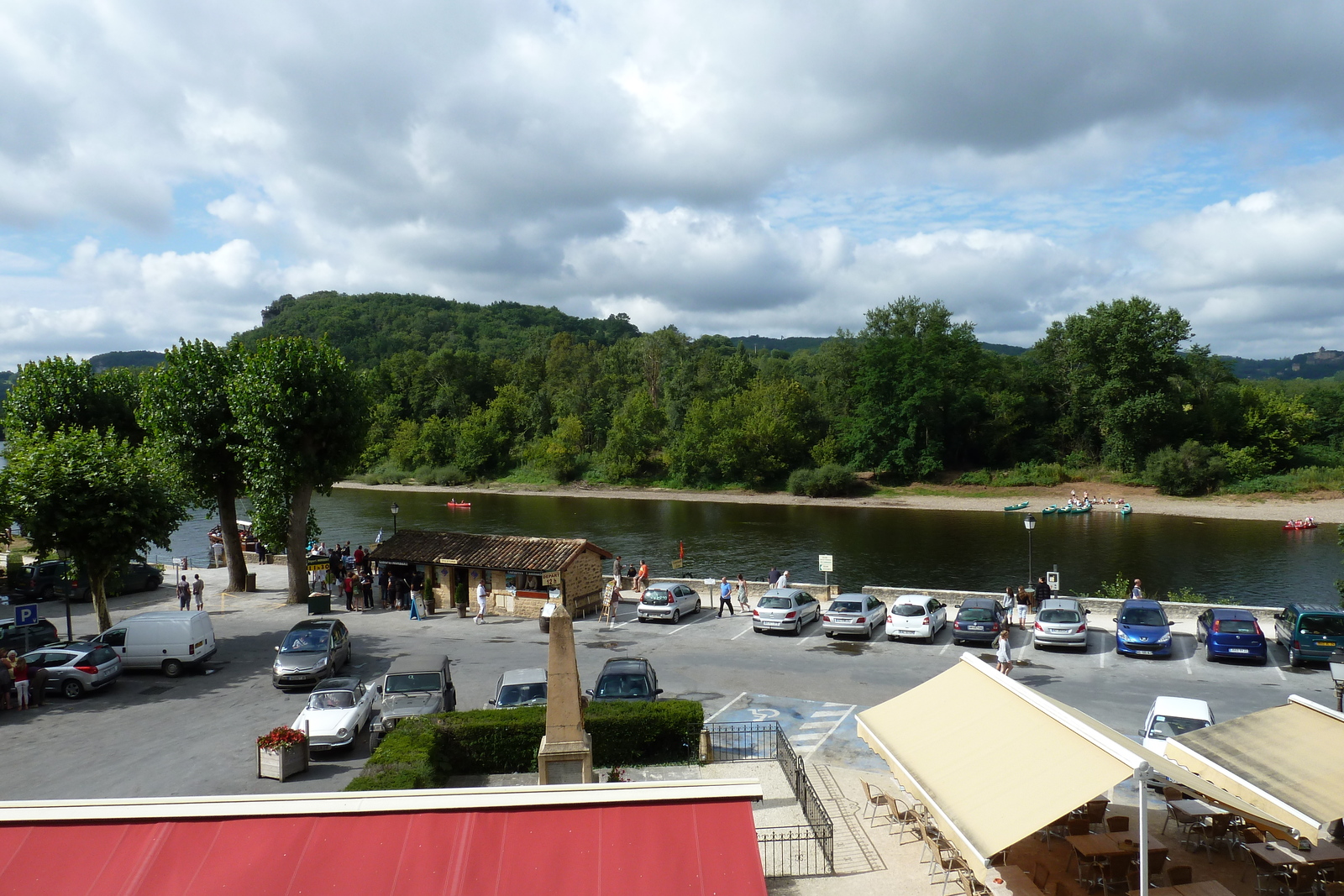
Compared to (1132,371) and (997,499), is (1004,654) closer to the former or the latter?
(997,499)

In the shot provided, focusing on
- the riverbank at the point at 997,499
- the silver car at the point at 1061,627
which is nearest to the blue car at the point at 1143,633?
the silver car at the point at 1061,627

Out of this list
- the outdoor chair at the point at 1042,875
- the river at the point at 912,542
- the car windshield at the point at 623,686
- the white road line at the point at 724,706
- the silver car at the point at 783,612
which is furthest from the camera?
the river at the point at 912,542

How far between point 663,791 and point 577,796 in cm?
73

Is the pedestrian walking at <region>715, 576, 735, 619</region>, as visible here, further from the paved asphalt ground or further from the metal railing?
the metal railing

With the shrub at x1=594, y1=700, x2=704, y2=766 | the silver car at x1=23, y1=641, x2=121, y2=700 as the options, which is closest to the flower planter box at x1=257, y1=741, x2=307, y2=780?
the shrub at x1=594, y1=700, x2=704, y2=766

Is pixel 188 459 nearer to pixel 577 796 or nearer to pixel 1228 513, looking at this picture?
pixel 577 796

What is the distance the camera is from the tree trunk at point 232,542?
34.6 metres

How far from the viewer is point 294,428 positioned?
31.0 m

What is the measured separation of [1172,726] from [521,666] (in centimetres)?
1522

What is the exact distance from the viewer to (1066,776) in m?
9.34

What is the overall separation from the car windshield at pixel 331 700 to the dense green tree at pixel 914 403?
252 ft

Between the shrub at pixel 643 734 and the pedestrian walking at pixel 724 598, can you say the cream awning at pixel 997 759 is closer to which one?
the shrub at pixel 643 734

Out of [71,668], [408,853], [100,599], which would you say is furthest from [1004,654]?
[100,599]

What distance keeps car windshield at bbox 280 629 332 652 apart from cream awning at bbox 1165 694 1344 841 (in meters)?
18.7
